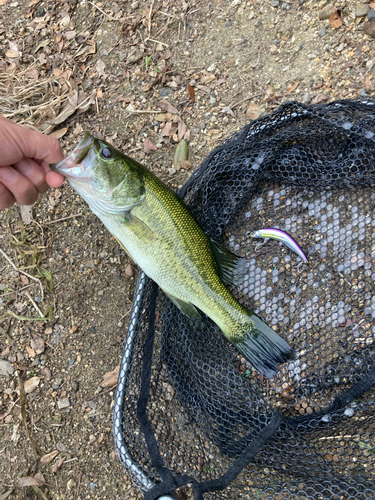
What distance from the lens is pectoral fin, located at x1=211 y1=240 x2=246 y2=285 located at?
2.64 metres

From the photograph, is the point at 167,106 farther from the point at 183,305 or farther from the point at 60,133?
the point at 183,305

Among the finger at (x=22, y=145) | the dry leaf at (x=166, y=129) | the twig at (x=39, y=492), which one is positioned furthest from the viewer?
the dry leaf at (x=166, y=129)

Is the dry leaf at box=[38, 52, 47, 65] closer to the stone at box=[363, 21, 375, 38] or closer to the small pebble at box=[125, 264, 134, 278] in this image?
the small pebble at box=[125, 264, 134, 278]

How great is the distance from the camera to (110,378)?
3068 mm

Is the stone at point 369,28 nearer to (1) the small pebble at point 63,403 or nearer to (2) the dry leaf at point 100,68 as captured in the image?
(2) the dry leaf at point 100,68

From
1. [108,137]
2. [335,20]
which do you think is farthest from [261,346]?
[335,20]

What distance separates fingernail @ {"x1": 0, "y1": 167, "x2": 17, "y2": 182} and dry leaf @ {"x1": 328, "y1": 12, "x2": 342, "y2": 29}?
3.18 m

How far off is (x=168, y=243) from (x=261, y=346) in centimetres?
106

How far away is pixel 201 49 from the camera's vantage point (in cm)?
349

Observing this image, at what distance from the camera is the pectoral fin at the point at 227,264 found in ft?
8.66

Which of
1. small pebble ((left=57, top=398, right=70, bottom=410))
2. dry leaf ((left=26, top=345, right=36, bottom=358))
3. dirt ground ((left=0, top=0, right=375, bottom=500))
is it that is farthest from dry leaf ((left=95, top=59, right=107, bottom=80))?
small pebble ((left=57, top=398, right=70, bottom=410))

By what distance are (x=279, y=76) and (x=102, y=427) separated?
3.75m

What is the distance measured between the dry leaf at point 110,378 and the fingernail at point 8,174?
1884mm

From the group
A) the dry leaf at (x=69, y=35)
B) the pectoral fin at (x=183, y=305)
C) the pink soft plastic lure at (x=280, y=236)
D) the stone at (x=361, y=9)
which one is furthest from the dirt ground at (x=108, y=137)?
the pink soft plastic lure at (x=280, y=236)
